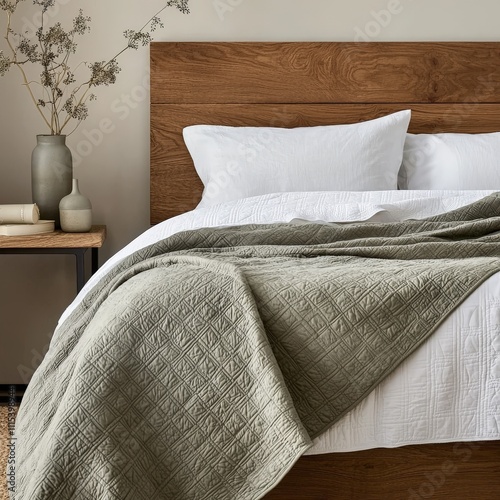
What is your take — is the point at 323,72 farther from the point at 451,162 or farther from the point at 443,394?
the point at 443,394

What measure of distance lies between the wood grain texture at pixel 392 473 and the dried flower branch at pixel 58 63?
1902mm

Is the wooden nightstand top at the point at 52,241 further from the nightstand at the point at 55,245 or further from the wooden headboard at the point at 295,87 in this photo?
the wooden headboard at the point at 295,87

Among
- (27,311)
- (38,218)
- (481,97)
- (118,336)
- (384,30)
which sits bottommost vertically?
(27,311)

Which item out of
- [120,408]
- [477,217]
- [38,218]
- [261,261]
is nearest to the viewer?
[120,408]

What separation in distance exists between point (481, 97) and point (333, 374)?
2.13 meters

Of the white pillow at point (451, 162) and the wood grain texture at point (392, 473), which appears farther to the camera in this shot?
the white pillow at point (451, 162)

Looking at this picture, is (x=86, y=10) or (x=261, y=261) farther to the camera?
(x=86, y=10)

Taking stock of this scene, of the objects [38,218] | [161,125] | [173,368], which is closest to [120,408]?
[173,368]

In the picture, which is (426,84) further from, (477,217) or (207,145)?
(477,217)

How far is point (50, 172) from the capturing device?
3002 mm

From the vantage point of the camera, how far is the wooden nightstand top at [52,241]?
276 centimetres

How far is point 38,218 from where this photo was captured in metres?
2.95

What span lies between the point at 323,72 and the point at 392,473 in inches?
80.5

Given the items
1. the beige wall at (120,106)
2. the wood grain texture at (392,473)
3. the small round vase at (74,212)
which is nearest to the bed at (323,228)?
the wood grain texture at (392,473)
